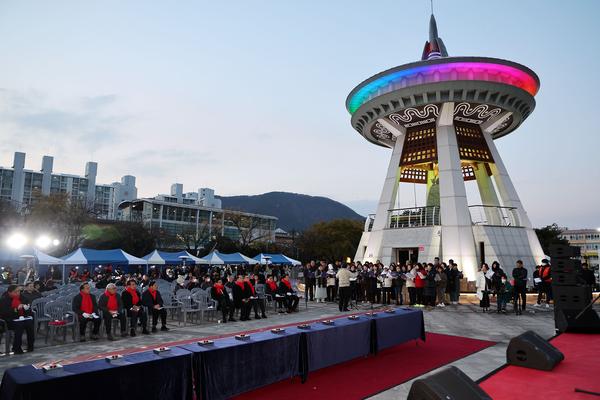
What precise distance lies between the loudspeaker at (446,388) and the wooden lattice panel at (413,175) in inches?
1103

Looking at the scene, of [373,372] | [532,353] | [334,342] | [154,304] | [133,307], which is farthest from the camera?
[154,304]

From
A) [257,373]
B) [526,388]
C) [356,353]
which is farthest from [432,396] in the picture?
[356,353]

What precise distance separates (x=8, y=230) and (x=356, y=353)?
141ft

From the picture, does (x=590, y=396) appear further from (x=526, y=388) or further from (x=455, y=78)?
(x=455, y=78)

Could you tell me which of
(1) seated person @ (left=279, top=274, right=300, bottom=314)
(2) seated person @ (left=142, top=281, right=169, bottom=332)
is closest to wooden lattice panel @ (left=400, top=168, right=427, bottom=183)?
(1) seated person @ (left=279, top=274, right=300, bottom=314)

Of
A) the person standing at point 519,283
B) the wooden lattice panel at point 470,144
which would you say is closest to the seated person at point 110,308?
the person standing at point 519,283

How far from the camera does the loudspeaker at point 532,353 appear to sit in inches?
206

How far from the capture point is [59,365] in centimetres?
A: 417

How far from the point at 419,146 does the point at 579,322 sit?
20.3 meters

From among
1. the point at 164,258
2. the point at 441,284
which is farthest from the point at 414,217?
the point at 164,258

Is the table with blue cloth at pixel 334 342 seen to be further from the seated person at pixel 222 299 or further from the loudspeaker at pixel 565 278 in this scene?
the seated person at pixel 222 299

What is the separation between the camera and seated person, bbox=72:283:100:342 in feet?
31.6

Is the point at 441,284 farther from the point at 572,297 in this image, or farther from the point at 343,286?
the point at 572,297

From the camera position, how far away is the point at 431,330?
425 inches
